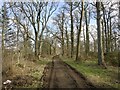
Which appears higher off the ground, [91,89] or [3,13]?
[3,13]

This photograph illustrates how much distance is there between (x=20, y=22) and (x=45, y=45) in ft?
123

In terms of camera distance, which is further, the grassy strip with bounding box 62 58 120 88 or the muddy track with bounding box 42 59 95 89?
the grassy strip with bounding box 62 58 120 88

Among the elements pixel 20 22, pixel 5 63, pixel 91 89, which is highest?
pixel 20 22

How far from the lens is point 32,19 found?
120 feet

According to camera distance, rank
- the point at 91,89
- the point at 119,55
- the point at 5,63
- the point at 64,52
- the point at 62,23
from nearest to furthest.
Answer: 1. the point at 91,89
2. the point at 5,63
3. the point at 119,55
4. the point at 62,23
5. the point at 64,52

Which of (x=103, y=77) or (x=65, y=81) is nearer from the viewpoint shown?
(x=65, y=81)

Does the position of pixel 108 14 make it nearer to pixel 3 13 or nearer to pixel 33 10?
pixel 33 10

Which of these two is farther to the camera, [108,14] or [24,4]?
[108,14]

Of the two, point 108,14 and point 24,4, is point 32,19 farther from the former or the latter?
point 108,14

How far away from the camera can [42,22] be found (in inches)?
1635

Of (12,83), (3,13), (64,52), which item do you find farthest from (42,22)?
(12,83)

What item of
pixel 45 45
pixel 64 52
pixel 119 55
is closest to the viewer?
pixel 119 55

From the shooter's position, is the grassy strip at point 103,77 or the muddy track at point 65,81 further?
A: the grassy strip at point 103,77

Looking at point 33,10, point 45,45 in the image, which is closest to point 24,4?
point 33,10
